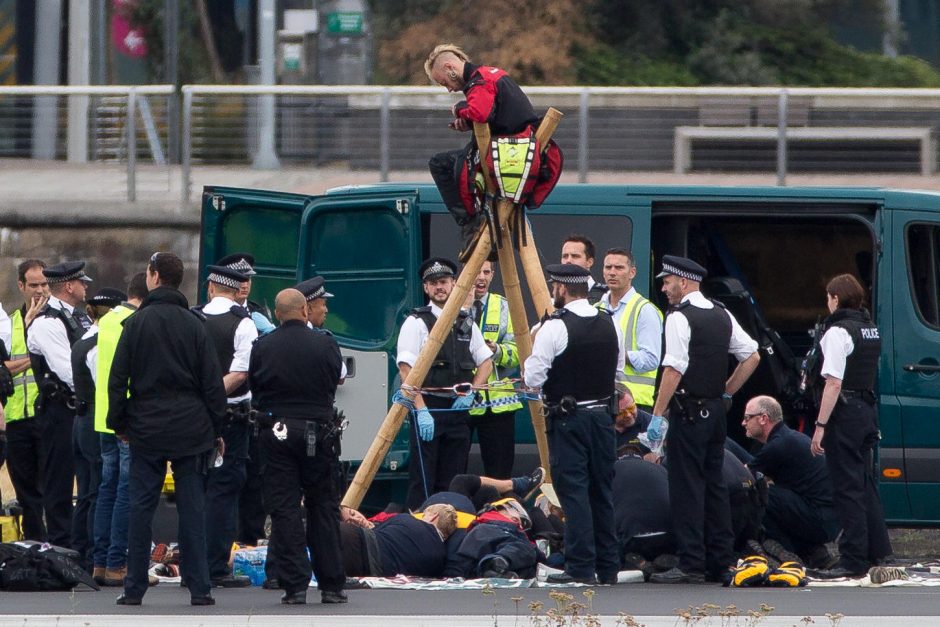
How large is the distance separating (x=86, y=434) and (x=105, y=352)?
35.5 inches

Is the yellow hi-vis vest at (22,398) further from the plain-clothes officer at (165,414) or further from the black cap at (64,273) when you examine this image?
the plain-clothes officer at (165,414)

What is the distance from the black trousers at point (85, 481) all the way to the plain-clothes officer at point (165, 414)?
4.08 ft

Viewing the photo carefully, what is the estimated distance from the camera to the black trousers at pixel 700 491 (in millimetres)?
9438

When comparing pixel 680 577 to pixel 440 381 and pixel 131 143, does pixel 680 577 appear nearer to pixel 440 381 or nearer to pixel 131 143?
pixel 440 381

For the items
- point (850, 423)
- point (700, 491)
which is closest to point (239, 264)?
point (700, 491)

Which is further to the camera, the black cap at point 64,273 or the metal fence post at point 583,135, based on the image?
the metal fence post at point 583,135

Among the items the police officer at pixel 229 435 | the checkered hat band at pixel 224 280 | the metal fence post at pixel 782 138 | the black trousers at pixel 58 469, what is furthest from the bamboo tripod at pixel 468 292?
the metal fence post at pixel 782 138

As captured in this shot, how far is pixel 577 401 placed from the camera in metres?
9.27

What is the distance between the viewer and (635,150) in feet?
55.8

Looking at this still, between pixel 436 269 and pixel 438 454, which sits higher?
pixel 436 269

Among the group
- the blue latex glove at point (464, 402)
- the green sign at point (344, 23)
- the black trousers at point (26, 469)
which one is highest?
the green sign at point (344, 23)

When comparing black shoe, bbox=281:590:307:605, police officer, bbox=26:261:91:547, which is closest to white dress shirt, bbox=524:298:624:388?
black shoe, bbox=281:590:307:605

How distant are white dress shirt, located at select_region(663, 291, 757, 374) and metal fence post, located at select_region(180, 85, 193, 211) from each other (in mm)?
8970

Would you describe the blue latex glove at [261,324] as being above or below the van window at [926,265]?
below
